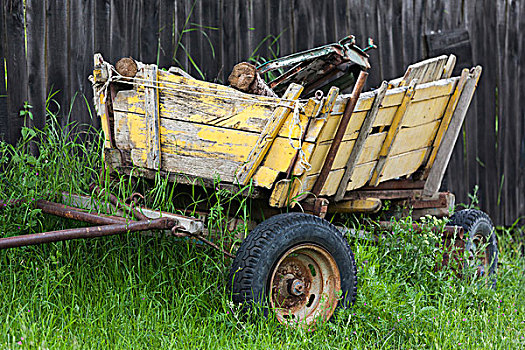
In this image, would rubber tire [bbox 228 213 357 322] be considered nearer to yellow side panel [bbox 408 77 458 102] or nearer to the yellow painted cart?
the yellow painted cart

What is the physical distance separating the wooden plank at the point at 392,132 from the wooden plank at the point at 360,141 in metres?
0.28

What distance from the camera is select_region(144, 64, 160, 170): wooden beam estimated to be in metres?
3.60

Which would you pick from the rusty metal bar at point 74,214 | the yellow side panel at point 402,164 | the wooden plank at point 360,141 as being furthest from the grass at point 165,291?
the wooden plank at point 360,141

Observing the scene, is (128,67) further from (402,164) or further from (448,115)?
(448,115)

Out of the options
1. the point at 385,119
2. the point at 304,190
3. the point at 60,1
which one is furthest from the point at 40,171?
the point at 385,119

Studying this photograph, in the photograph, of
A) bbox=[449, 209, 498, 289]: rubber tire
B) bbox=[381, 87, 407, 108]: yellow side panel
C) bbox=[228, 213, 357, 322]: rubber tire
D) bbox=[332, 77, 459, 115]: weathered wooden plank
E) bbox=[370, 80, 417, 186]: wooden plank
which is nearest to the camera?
bbox=[228, 213, 357, 322]: rubber tire

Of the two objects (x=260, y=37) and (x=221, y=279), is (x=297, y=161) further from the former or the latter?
(x=260, y=37)

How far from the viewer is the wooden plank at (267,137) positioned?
3.42 m

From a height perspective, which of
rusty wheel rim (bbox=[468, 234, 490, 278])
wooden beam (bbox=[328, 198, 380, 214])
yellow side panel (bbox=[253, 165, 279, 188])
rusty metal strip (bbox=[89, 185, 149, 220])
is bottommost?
rusty wheel rim (bbox=[468, 234, 490, 278])

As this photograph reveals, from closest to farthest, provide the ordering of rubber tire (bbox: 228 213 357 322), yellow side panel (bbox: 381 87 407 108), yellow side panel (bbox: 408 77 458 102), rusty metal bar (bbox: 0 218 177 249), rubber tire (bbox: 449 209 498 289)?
rusty metal bar (bbox: 0 218 177 249), rubber tire (bbox: 228 213 357 322), yellow side panel (bbox: 381 87 407 108), yellow side panel (bbox: 408 77 458 102), rubber tire (bbox: 449 209 498 289)

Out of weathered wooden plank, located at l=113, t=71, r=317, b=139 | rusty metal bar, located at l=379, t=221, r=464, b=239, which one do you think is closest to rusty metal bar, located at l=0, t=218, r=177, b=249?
weathered wooden plank, located at l=113, t=71, r=317, b=139

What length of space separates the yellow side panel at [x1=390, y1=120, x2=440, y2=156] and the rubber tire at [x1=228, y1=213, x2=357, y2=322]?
104cm

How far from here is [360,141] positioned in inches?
155

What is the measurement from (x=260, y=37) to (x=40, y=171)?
2.17 meters
